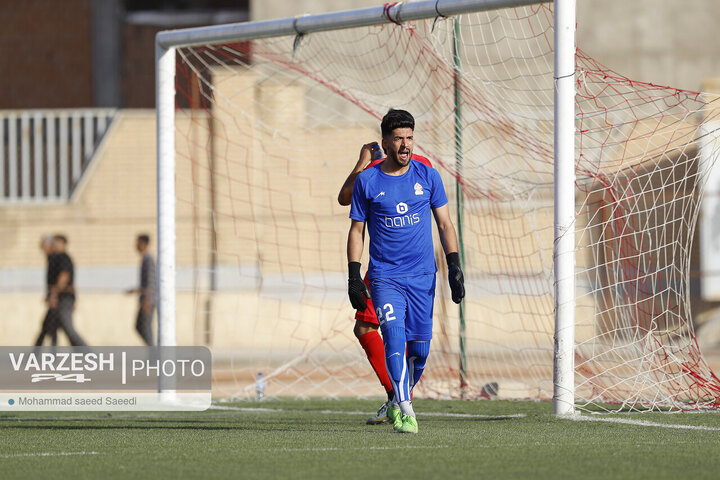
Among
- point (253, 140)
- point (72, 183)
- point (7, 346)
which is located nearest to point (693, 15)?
point (253, 140)

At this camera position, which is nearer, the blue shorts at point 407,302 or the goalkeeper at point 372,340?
the blue shorts at point 407,302

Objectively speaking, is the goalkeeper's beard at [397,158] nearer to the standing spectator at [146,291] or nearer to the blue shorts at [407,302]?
the blue shorts at [407,302]

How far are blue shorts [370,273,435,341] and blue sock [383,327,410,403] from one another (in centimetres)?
6

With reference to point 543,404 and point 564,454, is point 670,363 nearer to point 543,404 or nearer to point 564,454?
point 543,404

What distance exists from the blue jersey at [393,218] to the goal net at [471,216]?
6.98 ft

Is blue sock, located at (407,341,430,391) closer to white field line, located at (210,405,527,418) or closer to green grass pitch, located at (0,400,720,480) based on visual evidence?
green grass pitch, located at (0,400,720,480)

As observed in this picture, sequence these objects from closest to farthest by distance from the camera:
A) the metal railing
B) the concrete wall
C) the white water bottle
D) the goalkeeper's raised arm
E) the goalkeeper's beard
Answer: the goalkeeper's beard → the goalkeeper's raised arm → the white water bottle → the metal railing → the concrete wall

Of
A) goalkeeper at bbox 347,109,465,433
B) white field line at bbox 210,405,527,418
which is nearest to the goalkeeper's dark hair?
goalkeeper at bbox 347,109,465,433

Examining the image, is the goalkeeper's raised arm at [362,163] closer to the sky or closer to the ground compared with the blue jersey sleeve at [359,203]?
closer to the sky

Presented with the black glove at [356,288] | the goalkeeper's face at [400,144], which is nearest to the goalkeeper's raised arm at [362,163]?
the goalkeeper's face at [400,144]

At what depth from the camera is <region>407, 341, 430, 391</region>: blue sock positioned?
793cm

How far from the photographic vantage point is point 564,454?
6.47 metres

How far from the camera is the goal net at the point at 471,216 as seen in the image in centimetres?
999

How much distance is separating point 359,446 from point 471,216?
6575mm
